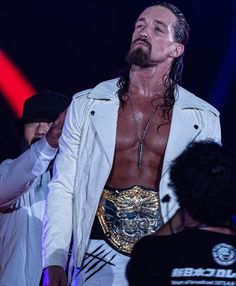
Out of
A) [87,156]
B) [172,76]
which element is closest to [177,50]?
[172,76]

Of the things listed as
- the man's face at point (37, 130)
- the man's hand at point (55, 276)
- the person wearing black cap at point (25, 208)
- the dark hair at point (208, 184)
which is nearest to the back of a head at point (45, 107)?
the man's face at point (37, 130)

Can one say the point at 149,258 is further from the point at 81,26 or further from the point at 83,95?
the point at 81,26

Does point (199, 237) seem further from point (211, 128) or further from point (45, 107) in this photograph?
point (45, 107)

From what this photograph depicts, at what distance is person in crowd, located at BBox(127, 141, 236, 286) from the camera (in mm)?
2266

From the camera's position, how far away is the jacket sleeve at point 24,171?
3535mm

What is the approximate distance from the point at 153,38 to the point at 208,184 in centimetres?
143

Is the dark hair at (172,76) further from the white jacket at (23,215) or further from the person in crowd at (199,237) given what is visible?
the person in crowd at (199,237)

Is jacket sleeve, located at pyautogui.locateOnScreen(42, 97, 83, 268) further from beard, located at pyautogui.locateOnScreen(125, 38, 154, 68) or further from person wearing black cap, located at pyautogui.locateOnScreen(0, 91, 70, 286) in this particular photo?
beard, located at pyautogui.locateOnScreen(125, 38, 154, 68)

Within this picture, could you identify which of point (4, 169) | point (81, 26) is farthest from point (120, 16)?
point (4, 169)

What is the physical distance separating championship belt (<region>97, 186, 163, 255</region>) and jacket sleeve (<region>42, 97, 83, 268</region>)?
0.53ft

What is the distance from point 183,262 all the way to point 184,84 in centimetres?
323

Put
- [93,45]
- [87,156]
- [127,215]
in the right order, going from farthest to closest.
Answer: [93,45] → [87,156] → [127,215]

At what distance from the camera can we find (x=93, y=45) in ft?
17.4

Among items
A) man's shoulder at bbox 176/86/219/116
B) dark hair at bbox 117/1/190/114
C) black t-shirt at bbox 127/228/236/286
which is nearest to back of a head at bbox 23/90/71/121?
dark hair at bbox 117/1/190/114
